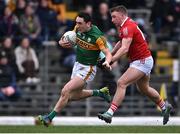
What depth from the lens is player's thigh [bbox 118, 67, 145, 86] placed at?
1591cm

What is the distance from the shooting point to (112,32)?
22.4m

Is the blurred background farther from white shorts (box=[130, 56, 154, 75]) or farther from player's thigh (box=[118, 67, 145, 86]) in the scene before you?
player's thigh (box=[118, 67, 145, 86])

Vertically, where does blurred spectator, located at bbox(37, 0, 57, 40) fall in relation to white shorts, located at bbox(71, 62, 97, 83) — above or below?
above

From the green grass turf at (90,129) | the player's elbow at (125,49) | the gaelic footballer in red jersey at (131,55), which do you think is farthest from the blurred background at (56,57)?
the player's elbow at (125,49)

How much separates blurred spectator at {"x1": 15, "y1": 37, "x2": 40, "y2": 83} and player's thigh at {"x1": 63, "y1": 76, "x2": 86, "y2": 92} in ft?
17.6

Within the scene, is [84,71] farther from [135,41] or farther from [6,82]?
[6,82]

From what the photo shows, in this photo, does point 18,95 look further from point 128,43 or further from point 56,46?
point 128,43

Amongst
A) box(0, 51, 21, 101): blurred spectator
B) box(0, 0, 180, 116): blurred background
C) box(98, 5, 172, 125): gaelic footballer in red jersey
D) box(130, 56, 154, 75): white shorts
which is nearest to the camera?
box(98, 5, 172, 125): gaelic footballer in red jersey

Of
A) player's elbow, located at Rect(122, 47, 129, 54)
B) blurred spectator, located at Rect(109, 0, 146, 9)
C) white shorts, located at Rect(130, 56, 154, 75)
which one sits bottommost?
white shorts, located at Rect(130, 56, 154, 75)

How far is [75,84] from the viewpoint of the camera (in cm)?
1625

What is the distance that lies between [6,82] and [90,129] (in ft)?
18.3

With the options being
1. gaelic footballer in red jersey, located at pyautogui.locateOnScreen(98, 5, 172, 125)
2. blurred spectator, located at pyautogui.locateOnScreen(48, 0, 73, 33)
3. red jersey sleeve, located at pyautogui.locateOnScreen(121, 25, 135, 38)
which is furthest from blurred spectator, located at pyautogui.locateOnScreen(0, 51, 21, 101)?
red jersey sleeve, located at pyautogui.locateOnScreen(121, 25, 135, 38)

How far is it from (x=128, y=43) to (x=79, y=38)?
1.07 meters

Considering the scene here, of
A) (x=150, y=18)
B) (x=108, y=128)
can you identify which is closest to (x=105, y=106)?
(x=150, y=18)
